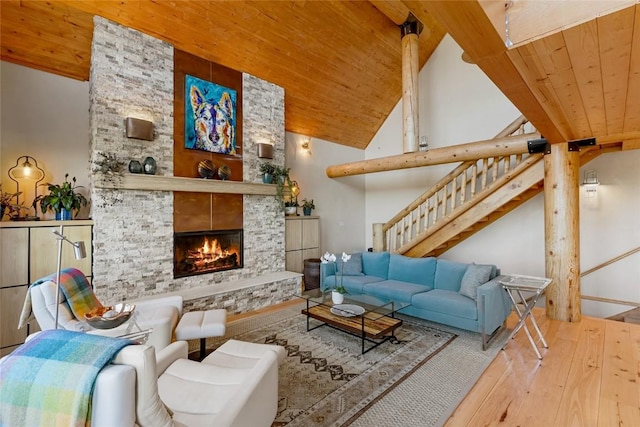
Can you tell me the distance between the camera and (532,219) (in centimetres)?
544

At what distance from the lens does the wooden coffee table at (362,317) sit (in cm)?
313

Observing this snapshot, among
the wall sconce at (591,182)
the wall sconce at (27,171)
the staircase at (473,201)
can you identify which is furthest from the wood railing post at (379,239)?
the wall sconce at (27,171)

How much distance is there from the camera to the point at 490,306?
3.29 m

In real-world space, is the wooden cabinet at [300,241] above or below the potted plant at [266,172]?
below

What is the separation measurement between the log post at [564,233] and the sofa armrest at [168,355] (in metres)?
4.43

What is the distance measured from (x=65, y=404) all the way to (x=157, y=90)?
4135 millimetres

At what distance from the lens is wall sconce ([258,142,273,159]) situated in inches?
201

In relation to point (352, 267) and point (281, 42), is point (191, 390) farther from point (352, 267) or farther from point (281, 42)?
point (281, 42)

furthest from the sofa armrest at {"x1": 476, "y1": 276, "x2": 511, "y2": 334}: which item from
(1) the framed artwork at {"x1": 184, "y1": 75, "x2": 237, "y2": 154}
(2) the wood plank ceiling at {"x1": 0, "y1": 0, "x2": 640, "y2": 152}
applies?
(1) the framed artwork at {"x1": 184, "y1": 75, "x2": 237, "y2": 154}

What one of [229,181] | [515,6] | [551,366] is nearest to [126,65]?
[229,181]

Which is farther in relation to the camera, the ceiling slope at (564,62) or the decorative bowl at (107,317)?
the decorative bowl at (107,317)

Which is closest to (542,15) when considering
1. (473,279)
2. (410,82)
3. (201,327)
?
(473,279)

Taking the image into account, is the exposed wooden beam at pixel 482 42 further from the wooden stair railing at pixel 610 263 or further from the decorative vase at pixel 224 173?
the wooden stair railing at pixel 610 263

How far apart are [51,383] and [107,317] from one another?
1.53 metres
